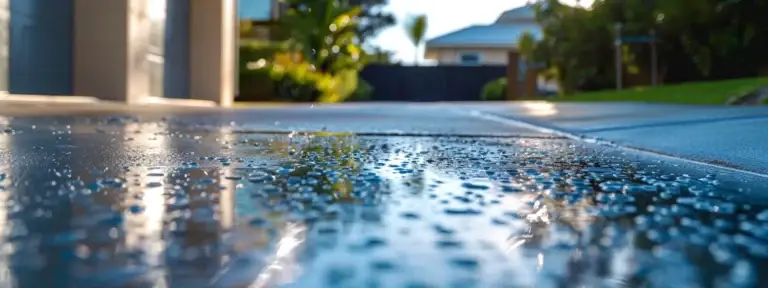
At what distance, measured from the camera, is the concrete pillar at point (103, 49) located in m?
11.4

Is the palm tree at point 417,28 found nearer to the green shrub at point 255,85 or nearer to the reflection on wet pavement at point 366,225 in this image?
the green shrub at point 255,85

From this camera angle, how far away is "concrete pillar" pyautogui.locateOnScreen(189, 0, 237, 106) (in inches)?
610

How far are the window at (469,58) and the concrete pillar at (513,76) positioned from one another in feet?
41.0

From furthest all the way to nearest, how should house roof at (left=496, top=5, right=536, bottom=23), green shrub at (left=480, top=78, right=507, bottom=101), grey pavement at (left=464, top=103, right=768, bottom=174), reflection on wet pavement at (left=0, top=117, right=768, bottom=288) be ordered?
house roof at (left=496, top=5, right=536, bottom=23)
green shrub at (left=480, top=78, right=507, bottom=101)
grey pavement at (left=464, top=103, right=768, bottom=174)
reflection on wet pavement at (left=0, top=117, right=768, bottom=288)

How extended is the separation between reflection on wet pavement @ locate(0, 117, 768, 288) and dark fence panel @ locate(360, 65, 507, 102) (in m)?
27.9

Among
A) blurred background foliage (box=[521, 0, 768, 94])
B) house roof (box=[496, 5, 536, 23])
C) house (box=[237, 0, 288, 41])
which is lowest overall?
blurred background foliage (box=[521, 0, 768, 94])

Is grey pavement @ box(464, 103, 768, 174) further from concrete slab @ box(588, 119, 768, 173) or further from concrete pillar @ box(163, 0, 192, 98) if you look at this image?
concrete pillar @ box(163, 0, 192, 98)

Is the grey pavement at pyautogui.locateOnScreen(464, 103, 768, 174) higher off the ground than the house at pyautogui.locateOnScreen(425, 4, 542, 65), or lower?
lower

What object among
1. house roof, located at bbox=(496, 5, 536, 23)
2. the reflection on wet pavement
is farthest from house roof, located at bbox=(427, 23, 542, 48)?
the reflection on wet pavement

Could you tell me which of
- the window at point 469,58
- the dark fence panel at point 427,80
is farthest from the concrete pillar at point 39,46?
the window at point 469,58

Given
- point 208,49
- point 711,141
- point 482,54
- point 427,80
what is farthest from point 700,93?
point 482,54

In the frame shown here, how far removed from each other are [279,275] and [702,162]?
2.40 m

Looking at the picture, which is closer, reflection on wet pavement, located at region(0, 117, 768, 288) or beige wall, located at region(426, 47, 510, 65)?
reflection on wet pavement, located at region(0, 117, 768, 288)

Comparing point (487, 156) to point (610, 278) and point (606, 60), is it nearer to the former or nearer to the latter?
point (610, 278)
